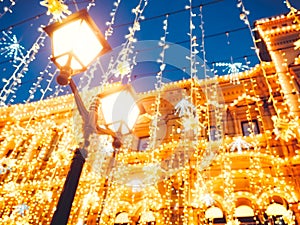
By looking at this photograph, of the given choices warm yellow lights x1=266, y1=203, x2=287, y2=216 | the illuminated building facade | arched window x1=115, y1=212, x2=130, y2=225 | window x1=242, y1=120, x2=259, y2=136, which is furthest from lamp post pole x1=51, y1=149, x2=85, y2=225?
window x1=242, y1=120, x2=259, y2=136

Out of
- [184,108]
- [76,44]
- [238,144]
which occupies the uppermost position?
[184,108]

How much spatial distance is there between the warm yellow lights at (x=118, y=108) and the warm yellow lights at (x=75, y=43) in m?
0.46

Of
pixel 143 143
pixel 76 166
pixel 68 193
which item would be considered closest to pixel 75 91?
pixel 76 166

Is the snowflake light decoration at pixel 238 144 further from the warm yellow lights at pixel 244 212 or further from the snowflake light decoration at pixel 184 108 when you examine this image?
the snowflake light decoration at pixel 184 108

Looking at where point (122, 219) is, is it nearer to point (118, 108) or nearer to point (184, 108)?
point (184, 108)

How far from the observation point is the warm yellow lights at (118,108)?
2.82 metres

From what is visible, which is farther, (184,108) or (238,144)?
(184,108)

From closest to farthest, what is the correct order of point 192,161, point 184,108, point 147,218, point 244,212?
point 244,212 → point 147,218 → point 192,161 → point 184,108

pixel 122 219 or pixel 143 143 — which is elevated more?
pixel 143 143

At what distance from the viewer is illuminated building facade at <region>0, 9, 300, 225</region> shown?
8289mm

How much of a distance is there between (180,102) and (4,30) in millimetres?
7530

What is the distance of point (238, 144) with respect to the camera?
9219 millimetres

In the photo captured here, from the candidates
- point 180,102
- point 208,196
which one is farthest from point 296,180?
point 180,102

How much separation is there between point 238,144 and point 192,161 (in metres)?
1.74
